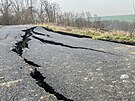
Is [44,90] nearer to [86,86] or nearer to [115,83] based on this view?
[86,86]

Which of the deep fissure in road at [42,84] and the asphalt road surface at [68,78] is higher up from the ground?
the asphalt road surface at [68,78]

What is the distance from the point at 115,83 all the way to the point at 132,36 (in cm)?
552

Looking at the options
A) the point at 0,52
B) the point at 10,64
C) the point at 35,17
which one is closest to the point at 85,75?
the point at 10,64

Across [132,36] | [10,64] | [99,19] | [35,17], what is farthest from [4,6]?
[10,64]

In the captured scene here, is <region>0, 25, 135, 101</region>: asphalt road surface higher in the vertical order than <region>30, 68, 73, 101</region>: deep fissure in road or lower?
higher

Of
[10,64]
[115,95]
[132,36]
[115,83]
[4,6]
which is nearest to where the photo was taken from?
[115,95]

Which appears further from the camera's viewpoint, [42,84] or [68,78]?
[68,78]

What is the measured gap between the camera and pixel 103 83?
2957 mm

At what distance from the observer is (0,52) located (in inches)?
216

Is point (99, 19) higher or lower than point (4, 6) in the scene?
lower

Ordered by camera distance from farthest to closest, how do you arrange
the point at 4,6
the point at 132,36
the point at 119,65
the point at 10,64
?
the point at 4,6
the point at 132,36
the point at 10,64
the point at 119,65

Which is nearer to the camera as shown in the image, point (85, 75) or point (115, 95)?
point (115, 95)

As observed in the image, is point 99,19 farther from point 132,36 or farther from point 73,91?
point 73,91

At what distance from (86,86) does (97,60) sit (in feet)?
4.77
